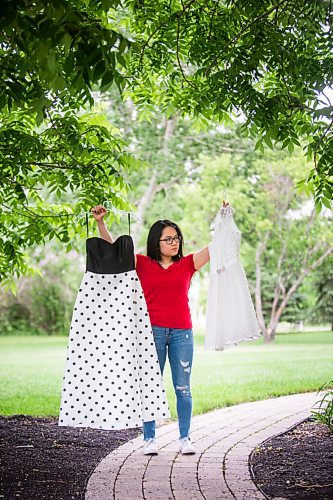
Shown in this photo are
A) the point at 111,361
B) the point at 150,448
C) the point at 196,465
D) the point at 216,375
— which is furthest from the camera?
the point at 216,375

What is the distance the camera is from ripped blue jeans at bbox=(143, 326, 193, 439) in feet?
15.8

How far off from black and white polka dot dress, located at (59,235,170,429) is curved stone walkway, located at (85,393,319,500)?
0.32 metres

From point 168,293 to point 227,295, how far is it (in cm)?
40

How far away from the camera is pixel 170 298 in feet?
15.9

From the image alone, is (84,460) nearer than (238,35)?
No

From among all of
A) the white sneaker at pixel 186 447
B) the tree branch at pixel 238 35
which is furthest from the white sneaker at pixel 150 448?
the tree branch at pixel 238 35

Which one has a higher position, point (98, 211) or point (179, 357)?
point (98, 211)

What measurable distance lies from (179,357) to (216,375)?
747 cm

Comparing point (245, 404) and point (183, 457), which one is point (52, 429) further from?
point (245, 404)

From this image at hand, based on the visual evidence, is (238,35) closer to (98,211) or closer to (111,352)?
(98,211)

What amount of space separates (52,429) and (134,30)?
3330 millimetres

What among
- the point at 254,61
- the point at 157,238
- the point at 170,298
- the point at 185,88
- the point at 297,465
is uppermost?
the point at 185,88

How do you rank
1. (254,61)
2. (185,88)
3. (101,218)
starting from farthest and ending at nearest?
(185,88) → (101,218) → (254,61)

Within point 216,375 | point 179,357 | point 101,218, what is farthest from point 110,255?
point 216,375
